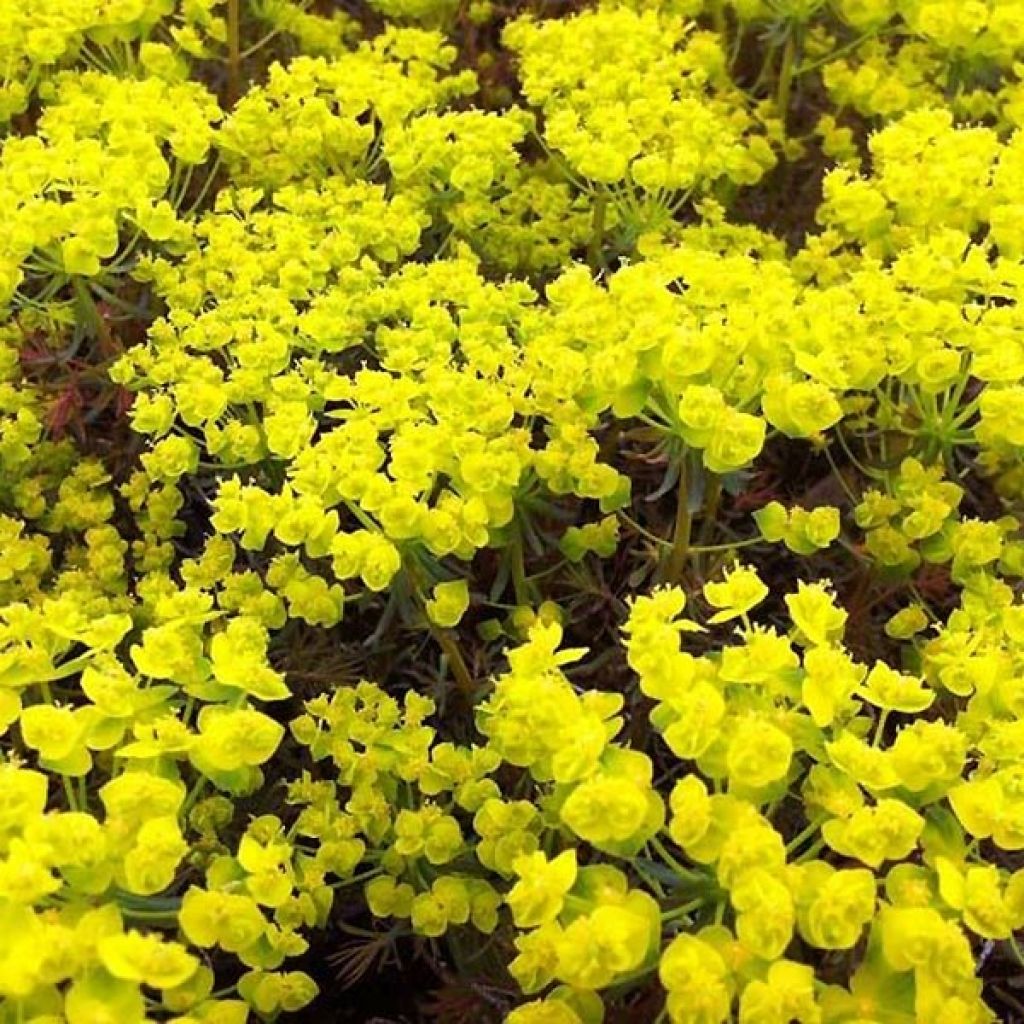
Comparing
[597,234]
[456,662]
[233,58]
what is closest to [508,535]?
[456,662]

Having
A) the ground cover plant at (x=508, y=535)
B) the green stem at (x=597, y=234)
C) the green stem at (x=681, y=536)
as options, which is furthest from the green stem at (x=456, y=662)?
the green stem at (x=597, y=234)

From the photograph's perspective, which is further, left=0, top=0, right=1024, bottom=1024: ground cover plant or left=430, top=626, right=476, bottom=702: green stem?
left=430, top=626, right=476, bottom=702: green stem

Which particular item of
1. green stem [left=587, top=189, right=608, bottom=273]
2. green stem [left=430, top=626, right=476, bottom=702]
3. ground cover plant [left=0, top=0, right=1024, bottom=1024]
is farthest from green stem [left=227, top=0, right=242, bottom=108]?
green stem [left=430, top=626, right=476, bottom=702]

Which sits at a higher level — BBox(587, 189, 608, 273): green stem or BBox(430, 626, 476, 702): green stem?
BBox(587, 189, 608, 273): green stem

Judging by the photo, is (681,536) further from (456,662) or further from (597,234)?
(597,234)

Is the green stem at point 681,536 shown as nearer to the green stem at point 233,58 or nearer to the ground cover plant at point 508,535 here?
the ground cover plant at point 508,535

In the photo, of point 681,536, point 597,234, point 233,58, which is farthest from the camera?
point 233,58

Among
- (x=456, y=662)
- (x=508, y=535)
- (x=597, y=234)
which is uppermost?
(x=597, y=234)

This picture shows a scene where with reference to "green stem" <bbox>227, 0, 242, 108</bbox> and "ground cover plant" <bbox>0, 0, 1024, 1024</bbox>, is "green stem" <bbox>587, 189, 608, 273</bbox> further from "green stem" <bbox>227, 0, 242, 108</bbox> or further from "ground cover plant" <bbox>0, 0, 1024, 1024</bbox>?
"green stem" <bbox>227, 0, 242, 108</bbox>

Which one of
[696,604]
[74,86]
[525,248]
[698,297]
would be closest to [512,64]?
[525,248]
